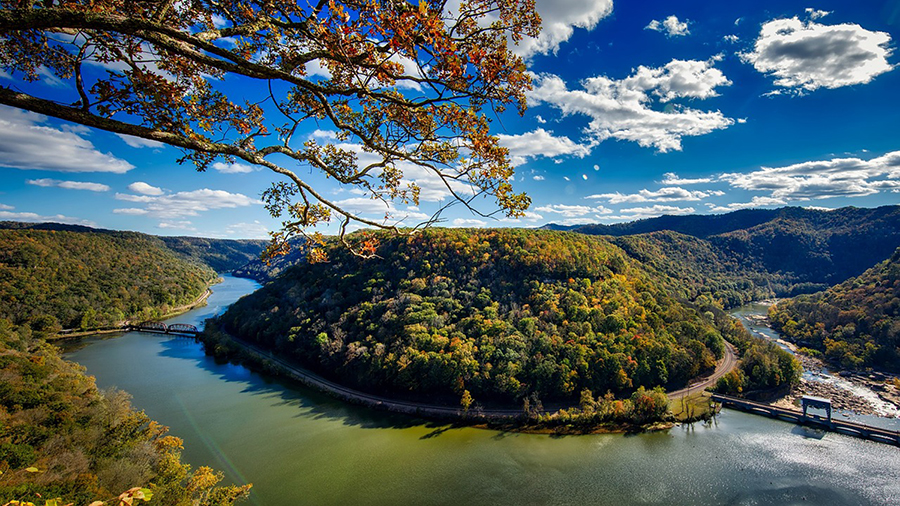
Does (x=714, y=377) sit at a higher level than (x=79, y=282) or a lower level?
lower

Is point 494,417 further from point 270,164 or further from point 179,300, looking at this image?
point 179,300

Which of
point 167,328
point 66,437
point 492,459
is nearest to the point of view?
point 66,437

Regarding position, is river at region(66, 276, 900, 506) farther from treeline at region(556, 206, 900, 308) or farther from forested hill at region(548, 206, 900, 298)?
forested hill at region(548, 206, 900, 298)

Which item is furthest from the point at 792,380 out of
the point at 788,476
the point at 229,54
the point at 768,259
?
the point at 768,259

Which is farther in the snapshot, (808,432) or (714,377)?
(714,377)

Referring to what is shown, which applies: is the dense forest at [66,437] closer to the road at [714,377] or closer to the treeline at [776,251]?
the road at [714,377]

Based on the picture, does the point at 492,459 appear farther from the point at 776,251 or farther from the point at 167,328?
the point at 776,251

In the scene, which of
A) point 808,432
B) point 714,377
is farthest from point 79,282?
point 808,432
